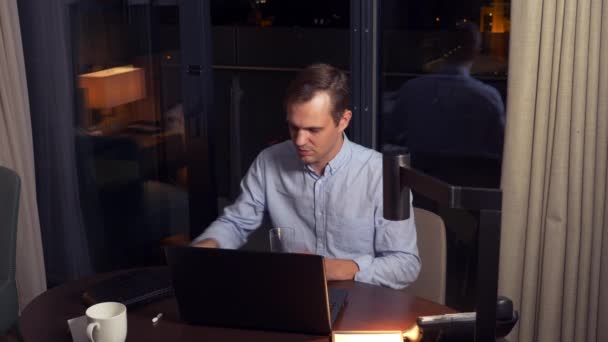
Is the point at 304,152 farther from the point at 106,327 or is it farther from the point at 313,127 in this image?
the point at 106,327

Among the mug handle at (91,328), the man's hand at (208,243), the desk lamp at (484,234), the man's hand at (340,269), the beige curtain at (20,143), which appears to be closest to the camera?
the desk lamp at (484,234)

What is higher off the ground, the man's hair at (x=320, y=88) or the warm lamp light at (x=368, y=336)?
the man's hair at (x=320, y=88)

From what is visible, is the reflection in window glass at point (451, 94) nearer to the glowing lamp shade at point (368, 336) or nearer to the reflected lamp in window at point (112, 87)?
the reflected lamp in window at point (112, 87)

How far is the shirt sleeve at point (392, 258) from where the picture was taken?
1.98 meters

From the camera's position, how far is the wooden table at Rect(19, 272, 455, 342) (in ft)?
5.24

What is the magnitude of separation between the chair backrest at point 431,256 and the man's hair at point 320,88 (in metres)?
0.39

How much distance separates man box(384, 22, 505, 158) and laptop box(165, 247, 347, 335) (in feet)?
7.06

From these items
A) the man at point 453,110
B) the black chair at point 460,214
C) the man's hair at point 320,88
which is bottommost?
the black chair at point 460,214

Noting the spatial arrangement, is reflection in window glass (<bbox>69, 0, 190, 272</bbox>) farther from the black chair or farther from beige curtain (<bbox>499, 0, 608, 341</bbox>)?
beige curtain (<bbox>499, 0, 608, 341</bbox>)

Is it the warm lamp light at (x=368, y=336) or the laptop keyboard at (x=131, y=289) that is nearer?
the warm lamp light at (x=368, y=336)

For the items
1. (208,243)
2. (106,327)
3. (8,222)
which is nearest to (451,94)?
(208,243)

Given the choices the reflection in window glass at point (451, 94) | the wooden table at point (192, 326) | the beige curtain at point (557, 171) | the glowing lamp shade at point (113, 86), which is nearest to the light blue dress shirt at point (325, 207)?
the wooden table at point (192, 326)

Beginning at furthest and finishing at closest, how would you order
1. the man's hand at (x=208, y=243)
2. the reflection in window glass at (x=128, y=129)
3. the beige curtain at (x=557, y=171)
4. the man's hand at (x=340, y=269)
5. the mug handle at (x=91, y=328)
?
the reflection in window glass at (x=128, y=129) → the beige curtain at (x=557, y=171) → the man's hand at (x=208, y=243) → the man's hand at (x=340, y=269) → the mug handle at (x=91, y=328)

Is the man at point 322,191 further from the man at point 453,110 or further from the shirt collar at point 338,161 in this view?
the man at point 453,110
